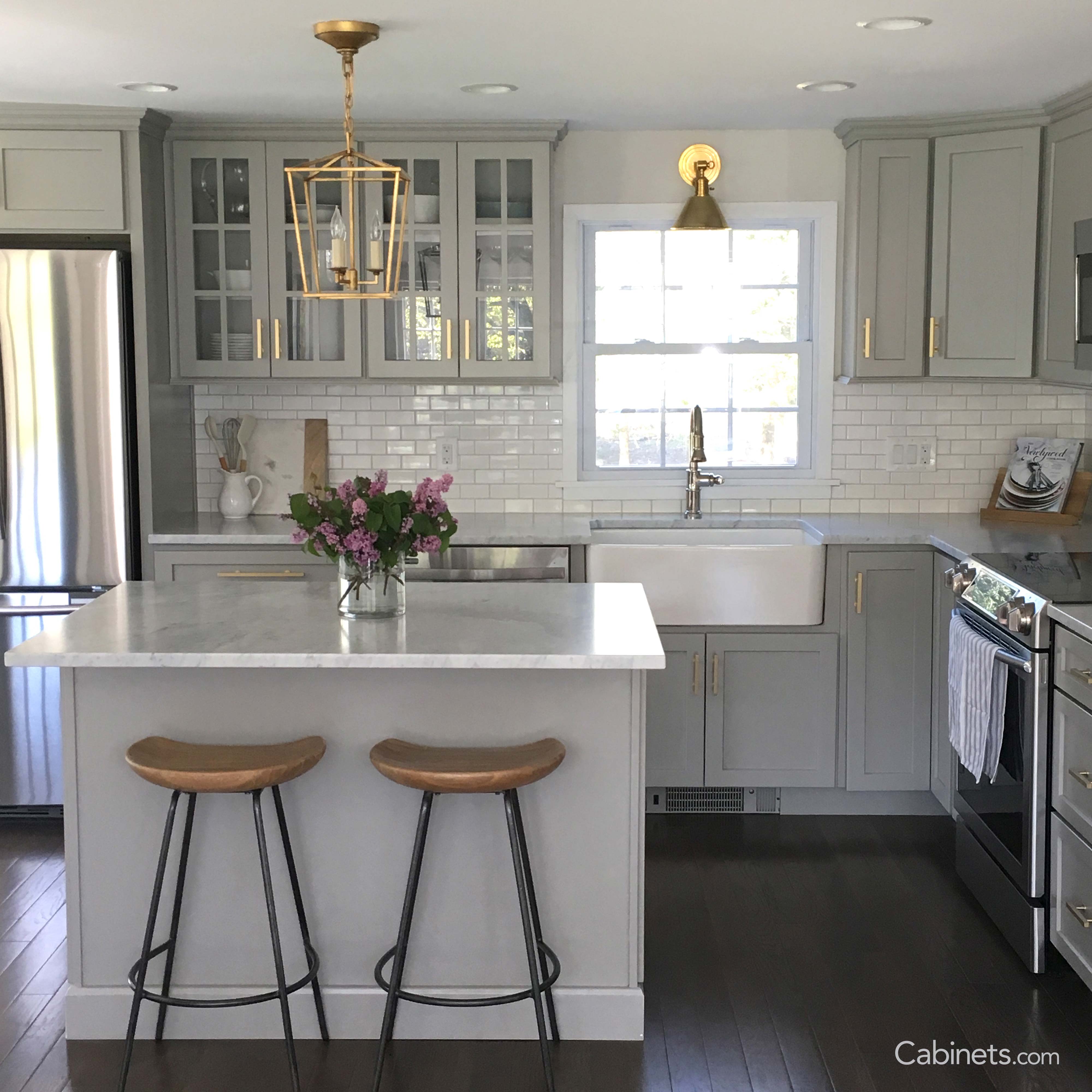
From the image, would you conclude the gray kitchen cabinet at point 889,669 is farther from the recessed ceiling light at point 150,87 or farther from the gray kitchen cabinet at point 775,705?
the recessed ceiling light at point 150,87

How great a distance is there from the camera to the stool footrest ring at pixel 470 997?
2.74 meters

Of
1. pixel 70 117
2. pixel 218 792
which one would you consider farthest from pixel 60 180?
pixel 218 792

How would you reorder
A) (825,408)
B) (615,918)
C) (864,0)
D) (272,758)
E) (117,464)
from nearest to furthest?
(272,758) → (615,918) → (864,0) → (117,464) → (825,408)

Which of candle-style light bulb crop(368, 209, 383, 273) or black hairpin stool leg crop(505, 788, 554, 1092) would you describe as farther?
candle-style light bulb crop(368, 209, 383, 273)

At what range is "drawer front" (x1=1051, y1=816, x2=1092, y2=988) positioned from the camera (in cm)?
305

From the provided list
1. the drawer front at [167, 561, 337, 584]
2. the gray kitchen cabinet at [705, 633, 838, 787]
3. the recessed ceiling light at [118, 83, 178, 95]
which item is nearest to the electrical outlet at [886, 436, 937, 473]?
the gray kitchen cabinet at [705, 633, 838, 787]

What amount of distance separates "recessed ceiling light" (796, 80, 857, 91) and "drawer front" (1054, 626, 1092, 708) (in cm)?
194

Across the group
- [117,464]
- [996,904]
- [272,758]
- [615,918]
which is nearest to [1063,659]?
[996,904]

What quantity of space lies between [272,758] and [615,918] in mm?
884

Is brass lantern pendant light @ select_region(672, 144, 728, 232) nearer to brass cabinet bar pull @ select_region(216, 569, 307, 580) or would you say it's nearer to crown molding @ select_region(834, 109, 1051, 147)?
crown molding @ select_region(834, 109, 1051, 147)

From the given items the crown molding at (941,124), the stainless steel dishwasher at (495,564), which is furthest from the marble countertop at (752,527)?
the crown molding at (941,124)

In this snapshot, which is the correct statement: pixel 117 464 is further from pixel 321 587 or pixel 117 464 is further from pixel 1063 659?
pixel 1063 659

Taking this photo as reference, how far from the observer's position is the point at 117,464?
14.6ft

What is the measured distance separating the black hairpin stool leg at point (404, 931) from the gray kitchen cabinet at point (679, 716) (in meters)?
1.77
